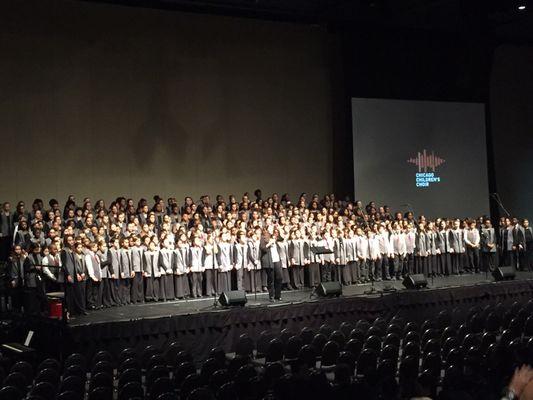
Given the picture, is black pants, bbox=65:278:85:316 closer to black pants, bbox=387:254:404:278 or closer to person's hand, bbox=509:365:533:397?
black pants, bbox=387:254:404:278

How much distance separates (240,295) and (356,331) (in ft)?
10.2

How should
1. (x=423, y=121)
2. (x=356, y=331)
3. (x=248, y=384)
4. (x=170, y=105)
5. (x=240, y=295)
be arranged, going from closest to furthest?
(x=248, y=384)
(x=356, y=331)
(x=240, y=295)
(x=170, y=105)
(x=423, y=121)

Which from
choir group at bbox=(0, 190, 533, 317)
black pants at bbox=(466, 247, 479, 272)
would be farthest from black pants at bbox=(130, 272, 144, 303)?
black pants at bbox=(466, 247, 479, 272)

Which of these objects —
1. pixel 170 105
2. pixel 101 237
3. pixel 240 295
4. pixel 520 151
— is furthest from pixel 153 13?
pixel 520 151

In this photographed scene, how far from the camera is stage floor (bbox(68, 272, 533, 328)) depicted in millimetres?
13266

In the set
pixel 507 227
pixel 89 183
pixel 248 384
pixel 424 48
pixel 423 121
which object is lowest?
pixel 248 384

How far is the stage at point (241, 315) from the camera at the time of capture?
12445 millimetres

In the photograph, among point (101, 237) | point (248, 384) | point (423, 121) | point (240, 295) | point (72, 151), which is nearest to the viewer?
point (248, 384)

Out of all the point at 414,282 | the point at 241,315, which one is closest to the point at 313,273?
the point at 414,282

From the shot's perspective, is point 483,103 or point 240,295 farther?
point 483,103

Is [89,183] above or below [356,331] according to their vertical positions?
above

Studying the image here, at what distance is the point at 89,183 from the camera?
1994cm

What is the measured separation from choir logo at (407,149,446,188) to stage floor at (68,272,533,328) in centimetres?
531

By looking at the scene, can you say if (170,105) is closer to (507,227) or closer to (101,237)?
(101,237)
